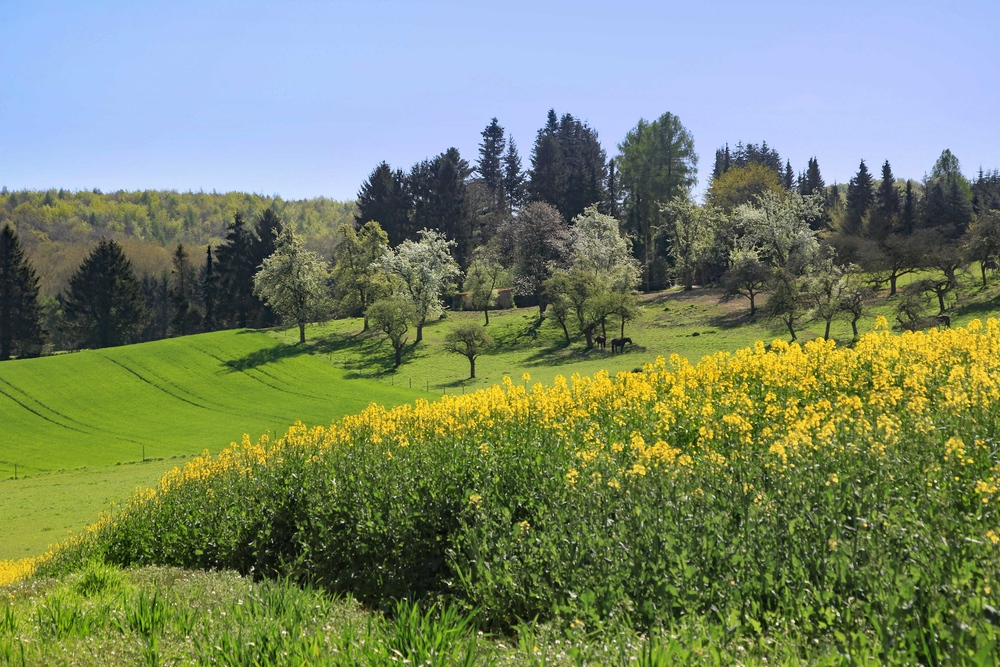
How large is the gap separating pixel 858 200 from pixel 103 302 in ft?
302

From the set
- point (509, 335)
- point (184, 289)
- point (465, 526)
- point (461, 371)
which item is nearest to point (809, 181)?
point (509, 335)

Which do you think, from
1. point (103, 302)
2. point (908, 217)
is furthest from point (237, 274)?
point (908, 217)

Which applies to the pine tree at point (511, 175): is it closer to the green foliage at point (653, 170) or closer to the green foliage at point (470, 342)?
the green foliage at point (653, 170)

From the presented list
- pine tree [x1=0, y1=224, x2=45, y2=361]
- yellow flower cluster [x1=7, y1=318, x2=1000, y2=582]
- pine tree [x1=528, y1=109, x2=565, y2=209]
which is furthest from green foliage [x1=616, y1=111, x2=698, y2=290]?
yellow flower cluster [x1=7, y1=318, x2=1000, y2=582]

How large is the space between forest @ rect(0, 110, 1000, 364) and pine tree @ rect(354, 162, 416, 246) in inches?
8.2

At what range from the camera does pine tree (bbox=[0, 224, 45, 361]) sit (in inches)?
3118

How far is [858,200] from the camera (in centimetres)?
9125

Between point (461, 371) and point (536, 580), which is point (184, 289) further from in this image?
point (536, 580)

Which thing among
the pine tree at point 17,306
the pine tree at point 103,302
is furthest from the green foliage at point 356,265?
the pine tree at point 17,306

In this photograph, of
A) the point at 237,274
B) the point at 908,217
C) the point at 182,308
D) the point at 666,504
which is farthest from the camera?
the point at 237,274

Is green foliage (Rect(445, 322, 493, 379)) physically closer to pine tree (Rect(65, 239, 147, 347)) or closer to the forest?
→ the forest

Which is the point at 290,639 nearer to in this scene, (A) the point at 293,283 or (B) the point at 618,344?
(B) the point at 618,344

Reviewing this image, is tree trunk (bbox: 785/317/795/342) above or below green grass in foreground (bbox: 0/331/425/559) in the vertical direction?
above

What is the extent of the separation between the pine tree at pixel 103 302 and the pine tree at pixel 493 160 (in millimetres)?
54963
